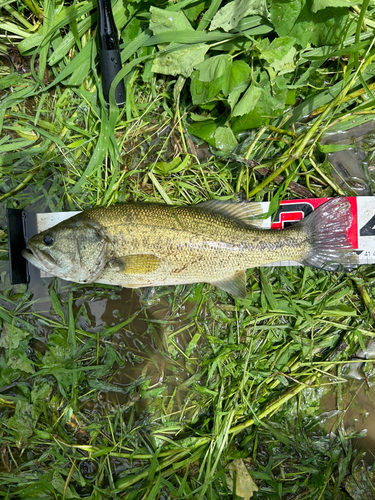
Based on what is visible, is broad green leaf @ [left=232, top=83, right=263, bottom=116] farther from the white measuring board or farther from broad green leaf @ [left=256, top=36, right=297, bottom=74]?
the white measuring board

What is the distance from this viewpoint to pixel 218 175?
8.85 feet

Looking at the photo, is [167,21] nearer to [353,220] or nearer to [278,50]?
[278,50]

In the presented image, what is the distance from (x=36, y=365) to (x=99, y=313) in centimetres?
72

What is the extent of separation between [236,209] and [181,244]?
586mm

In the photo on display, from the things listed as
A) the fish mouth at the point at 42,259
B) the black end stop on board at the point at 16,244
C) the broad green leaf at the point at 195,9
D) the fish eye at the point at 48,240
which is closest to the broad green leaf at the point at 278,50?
the broad green leaf at the point at 195,9

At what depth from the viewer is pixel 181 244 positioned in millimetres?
2430

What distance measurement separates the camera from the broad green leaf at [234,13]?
7.25 ft

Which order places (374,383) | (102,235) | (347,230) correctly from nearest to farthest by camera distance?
(102,235) < (347,230) < (374,383)

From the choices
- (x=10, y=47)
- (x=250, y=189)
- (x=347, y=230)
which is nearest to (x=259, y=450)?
(x=347, y=230)

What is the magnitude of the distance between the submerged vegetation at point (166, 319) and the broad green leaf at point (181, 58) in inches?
5.1

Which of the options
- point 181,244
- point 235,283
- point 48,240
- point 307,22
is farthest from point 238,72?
point 48,240

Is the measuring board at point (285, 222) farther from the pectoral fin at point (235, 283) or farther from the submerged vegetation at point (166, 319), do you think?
the pectoral fin at point (235, 283)

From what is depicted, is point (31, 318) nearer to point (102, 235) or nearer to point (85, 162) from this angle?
point (102, 235)

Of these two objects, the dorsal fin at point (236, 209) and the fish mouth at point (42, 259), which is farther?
the dorsal fin at point (236, 209)
